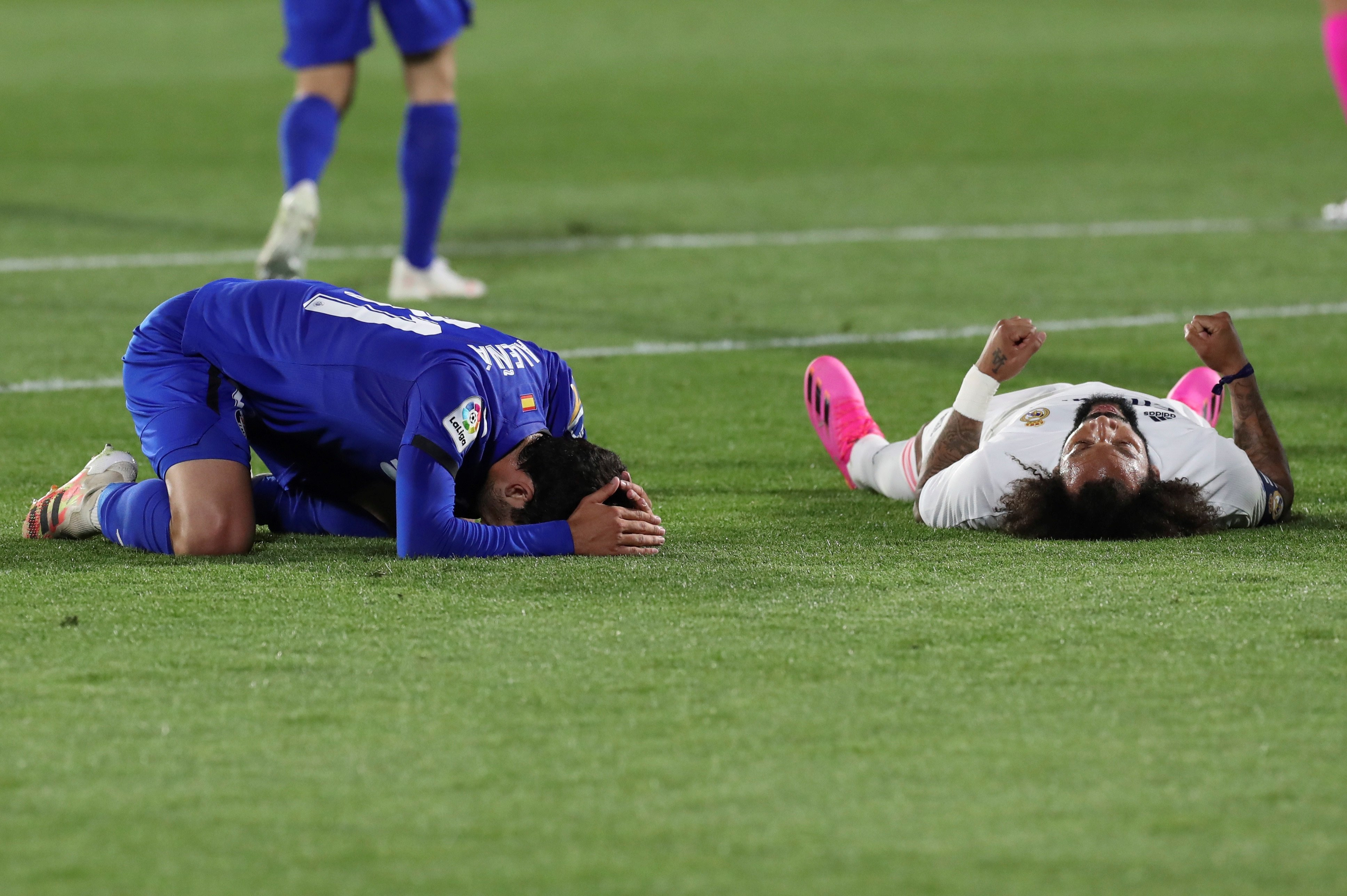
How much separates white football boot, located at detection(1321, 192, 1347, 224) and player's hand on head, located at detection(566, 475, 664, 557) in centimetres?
667

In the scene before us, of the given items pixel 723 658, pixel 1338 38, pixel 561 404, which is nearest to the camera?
pixel 723 658

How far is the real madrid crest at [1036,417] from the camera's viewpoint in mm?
4312

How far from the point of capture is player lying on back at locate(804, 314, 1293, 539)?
4082 mm

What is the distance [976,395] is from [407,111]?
3.93m

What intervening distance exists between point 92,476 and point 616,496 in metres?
1.21

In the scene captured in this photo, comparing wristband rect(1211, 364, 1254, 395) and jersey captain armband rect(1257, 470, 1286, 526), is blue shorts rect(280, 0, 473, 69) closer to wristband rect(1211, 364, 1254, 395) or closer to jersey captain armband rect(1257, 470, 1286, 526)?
wristband rect(1211, 364, 1254, 395)

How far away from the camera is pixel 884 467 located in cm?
468

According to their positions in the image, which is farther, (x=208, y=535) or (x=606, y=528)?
(x=208, y=535)

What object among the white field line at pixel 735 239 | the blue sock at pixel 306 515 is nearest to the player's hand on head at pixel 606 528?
the blue sock at pixel 306 515

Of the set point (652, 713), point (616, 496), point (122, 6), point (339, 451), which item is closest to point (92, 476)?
point (339, 451)

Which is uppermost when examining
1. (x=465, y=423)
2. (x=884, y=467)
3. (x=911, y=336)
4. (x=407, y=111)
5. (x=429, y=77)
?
(x=429, y=77)

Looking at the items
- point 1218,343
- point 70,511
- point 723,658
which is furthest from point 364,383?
point 1218,343

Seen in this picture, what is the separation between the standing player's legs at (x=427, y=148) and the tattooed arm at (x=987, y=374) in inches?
142

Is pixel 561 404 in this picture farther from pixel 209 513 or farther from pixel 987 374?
pixel 987 374
